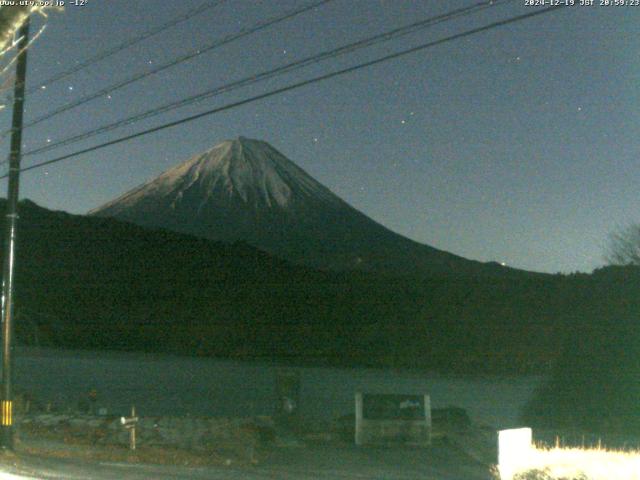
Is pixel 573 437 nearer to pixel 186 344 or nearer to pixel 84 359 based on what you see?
pixel 84 359

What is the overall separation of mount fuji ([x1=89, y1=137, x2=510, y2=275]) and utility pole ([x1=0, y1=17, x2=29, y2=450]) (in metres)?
121

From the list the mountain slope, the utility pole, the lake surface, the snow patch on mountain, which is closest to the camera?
the utility pole

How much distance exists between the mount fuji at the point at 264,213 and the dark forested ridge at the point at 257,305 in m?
31.4

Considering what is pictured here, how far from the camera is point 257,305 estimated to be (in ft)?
292

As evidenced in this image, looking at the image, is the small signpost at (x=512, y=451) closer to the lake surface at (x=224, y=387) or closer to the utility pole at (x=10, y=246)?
the utility pole at (x=10, y=246)

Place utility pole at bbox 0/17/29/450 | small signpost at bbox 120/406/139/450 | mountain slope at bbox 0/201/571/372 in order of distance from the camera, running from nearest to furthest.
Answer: utility pole at bbox 0/17/29/450 → small signpost at bbox 120/406/139/450 → mountain slope at bbox 0/201/571/372

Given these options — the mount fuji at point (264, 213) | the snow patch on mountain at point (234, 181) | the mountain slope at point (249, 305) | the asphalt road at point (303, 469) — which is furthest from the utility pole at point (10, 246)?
the snow patch on mountain at point (234, 181)

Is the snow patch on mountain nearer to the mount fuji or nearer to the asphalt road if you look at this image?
the mount fuji

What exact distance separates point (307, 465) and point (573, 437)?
23.4 feet

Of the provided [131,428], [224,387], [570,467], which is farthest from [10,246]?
[224,387]

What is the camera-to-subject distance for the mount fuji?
14462 centimetres

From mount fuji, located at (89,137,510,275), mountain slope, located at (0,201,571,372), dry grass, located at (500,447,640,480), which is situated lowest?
dry grass, located at (500,447,640,480)

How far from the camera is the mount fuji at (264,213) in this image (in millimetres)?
144625

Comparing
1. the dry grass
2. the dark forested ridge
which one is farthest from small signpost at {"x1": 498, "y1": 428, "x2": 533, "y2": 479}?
the dark forested ridge
